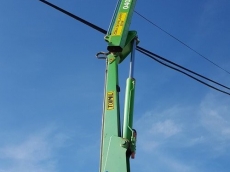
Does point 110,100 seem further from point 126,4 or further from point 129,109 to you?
point 126,4

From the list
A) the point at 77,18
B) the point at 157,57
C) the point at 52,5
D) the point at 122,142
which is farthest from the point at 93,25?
the point at 122,142

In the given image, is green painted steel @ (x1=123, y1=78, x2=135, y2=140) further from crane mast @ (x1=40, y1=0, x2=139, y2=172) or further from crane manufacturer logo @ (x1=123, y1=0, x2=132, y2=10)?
crane manufacturer logo @ (x1=123, y1=0, x2=132, y2=10)

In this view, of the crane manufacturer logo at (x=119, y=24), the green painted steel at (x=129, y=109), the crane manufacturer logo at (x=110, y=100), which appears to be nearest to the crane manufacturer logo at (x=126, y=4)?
the crane manufacturer logo at (x=119, y=24)

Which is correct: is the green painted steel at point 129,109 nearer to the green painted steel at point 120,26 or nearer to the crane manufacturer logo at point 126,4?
the green painted steel at point 120,26

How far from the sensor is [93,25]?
893cm

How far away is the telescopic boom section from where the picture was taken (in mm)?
6875

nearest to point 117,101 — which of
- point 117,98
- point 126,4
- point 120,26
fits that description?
point 117,98

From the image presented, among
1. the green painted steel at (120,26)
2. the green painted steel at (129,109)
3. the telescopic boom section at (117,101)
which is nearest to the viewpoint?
the telescopic boom section at (117,101)

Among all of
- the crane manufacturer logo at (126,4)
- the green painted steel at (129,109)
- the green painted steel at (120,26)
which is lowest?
the green painted steel at (129,109)

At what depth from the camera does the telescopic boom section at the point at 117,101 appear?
22.6ft

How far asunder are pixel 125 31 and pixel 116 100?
5.55 ft

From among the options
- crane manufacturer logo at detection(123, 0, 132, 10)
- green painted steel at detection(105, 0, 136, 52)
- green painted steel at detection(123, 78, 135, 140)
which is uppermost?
crane manufacturer logo at detection(123, 0, 132, 10)

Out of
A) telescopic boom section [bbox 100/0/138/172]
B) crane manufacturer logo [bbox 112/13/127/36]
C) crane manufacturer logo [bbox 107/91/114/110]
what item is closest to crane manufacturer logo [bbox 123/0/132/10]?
telescopic boom section [bbox 100/0/138/172]

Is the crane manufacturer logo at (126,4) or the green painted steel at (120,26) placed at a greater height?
the crane manufacturer logo at (126,4)
